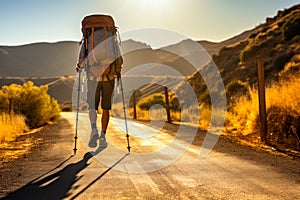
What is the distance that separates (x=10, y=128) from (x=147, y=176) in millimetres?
7608

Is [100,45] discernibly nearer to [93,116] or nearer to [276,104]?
[93,116]

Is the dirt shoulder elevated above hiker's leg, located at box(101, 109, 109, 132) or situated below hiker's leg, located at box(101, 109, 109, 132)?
below

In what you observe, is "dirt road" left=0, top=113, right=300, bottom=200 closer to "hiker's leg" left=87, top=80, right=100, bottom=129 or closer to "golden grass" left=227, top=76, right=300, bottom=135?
"hiker's leg" left=87, top=80, right=100, bottom=129

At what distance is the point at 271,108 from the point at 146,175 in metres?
5.83

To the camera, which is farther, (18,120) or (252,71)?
(252,71)

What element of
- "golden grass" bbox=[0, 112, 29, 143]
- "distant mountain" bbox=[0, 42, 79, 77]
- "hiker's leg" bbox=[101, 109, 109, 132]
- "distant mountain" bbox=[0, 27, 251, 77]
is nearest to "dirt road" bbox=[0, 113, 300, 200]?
"hiker's leg" bbox=[101, 109, 109, 132]

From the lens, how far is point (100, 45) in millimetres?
6965

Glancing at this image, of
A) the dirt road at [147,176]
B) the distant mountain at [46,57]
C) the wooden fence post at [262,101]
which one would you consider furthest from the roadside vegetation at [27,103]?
the distant mountain at [46,57]

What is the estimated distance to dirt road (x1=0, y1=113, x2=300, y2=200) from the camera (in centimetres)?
382

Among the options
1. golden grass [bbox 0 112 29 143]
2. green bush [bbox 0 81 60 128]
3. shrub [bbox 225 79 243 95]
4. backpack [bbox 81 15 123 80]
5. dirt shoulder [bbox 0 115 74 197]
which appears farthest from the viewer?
shrub [bbox 225 79 243 95]

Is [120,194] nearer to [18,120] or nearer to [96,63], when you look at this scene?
[96,63]

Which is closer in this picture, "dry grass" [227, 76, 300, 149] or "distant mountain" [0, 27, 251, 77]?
"dry grass" [227, 76, 300, 149]

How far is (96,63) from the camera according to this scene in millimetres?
7090

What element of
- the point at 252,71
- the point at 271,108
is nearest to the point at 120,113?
the point at 252,71
